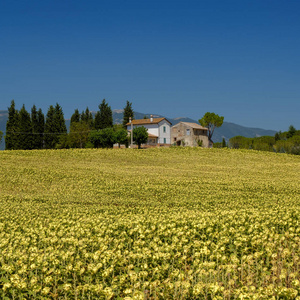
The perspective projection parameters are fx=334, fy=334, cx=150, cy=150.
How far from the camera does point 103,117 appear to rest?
106688 mm

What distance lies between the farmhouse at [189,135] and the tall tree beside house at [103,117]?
21.3 meters

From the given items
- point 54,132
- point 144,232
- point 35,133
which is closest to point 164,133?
point 54,132

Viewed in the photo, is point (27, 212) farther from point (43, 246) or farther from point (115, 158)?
point (115, 158)

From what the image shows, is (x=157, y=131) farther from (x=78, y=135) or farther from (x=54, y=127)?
(x=54, y=127)

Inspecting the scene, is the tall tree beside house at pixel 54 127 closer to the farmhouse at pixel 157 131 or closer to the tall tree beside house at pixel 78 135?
the tall tree beside house at pixel 78 135

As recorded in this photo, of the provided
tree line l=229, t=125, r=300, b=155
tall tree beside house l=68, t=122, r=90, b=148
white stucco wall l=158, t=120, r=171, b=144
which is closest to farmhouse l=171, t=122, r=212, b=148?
white stucco wall l=158, t=120, r=171, b=144

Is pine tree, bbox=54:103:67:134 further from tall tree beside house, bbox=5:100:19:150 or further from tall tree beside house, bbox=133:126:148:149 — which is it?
tall tree beside house, bbox=133:126:148:149

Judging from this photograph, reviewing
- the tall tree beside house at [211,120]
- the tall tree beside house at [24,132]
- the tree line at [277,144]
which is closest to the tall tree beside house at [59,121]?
the tall tree beside house at [24,132]

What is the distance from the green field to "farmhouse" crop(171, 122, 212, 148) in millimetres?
41136

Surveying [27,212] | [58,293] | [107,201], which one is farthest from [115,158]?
[58,293]

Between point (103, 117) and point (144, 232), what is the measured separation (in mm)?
97215

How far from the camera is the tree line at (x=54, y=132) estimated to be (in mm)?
82688

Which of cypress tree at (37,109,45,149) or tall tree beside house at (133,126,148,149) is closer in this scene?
tall tree beside house at (133,126,148,149)

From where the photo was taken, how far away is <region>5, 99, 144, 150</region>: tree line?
82.7 meters
